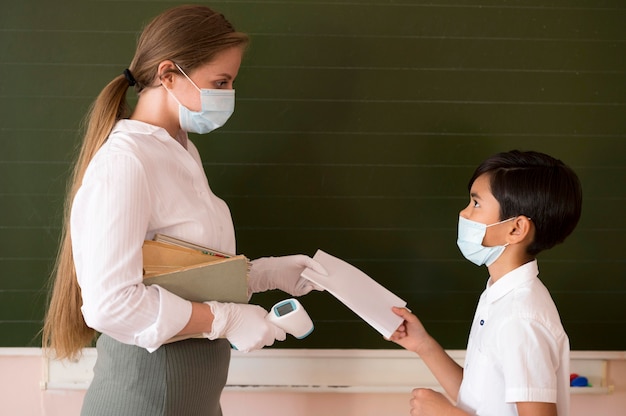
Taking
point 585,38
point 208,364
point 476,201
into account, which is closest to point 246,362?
point 208,364

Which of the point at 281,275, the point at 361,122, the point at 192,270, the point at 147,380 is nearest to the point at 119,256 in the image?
the point at 192,270

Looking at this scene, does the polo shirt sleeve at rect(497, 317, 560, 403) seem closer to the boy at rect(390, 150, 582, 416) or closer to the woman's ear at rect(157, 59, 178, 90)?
the boy at rect(390, 150, 582, 416)

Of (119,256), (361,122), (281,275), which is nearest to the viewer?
(119,256)

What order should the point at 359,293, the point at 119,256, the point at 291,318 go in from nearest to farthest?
the point at 119,256
the point at 291,318
the point at 359,293

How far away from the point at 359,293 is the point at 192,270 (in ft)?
1.57

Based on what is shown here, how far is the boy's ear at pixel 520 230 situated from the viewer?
4.89 ft

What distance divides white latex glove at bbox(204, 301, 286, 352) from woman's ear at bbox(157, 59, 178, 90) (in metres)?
0.50

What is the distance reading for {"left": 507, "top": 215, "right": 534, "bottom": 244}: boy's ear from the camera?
149cm

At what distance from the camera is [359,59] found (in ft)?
7.08

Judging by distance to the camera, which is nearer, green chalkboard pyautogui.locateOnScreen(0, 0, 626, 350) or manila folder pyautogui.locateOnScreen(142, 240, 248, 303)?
manila folder pyautogui.locateOnScreen(142, 240, 248, 303)


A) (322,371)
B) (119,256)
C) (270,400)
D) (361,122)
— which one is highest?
(361,122)

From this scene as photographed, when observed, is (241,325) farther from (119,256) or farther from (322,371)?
(322,371)

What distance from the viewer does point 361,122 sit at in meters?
2.18

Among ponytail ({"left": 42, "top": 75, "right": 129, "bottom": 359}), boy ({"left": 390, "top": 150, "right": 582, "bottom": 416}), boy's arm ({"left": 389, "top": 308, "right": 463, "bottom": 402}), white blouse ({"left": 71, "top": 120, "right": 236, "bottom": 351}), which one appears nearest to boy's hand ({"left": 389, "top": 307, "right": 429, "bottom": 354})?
boy's arm ({"left": 389, "top": 308, "right": 463, "bottom": 402})
